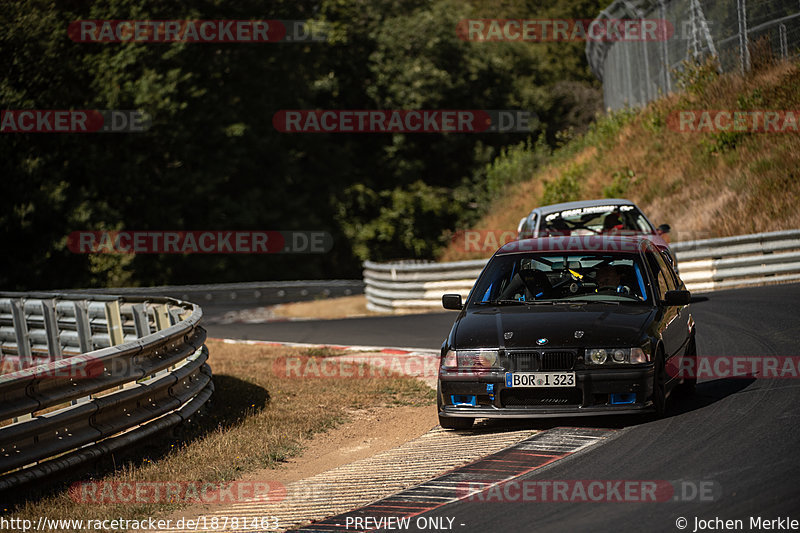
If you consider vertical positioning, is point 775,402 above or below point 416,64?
below

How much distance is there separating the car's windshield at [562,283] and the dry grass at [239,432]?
2.20 metres

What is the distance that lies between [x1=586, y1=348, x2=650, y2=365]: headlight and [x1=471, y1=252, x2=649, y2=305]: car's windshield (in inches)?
40.9

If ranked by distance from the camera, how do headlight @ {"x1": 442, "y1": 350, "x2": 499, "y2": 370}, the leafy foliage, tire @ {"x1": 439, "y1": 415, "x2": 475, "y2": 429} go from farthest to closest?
1. the leafy foliage
2. tire @ {"x1": 439, "y1": 415, "x2": 475, "y2": 429}
3. headlight @ {"x1": 442, "y1": 350, "x2": 499, "y2": 370}

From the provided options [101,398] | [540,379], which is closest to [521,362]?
[540,379]

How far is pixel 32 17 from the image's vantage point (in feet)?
129

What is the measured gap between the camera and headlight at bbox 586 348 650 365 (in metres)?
7.69

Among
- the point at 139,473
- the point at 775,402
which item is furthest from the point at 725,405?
the point at 139,473

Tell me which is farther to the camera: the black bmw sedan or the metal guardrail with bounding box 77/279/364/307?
the metal guardrail with bounding box 77/279/364/307

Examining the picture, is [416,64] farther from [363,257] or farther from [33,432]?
[33,432]

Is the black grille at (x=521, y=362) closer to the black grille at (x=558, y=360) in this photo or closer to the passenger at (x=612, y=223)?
the black grille at (x=558, y=360)

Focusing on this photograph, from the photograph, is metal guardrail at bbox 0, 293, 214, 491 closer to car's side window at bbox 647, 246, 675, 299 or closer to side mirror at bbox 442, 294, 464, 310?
side mirror at bbox 442, 294, 464, 310

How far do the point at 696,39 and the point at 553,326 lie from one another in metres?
21.6

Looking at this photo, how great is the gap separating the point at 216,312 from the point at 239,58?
68.3ft

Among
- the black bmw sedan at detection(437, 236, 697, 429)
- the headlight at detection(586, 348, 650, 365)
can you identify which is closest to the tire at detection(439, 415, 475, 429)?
the black bmw sedan at detection(437, 236, 697, 429)
